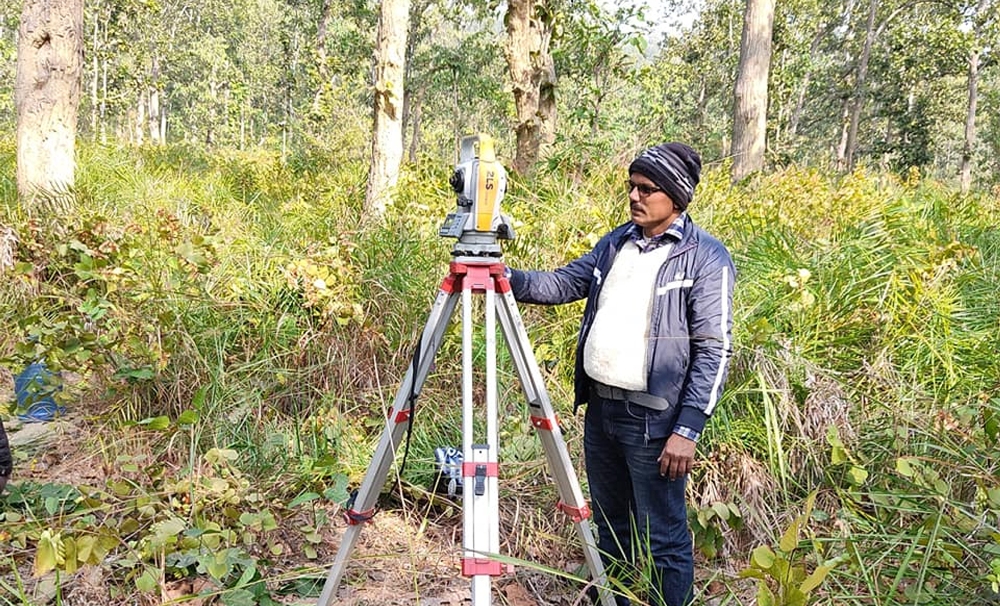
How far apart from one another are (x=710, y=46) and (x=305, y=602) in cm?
2815

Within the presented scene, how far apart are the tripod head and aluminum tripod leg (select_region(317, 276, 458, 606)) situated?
131 millimetres

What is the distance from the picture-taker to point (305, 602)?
200 centimetres

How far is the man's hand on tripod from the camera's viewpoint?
1719 mm

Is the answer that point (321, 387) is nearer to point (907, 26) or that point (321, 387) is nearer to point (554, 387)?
point (554, 387)

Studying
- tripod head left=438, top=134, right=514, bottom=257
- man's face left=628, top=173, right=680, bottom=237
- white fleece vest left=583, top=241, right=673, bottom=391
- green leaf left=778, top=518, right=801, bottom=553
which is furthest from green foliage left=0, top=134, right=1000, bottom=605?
tripod head left=438, top=134, right=514, bottom=257

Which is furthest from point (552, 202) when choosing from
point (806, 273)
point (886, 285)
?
point (886, 285)

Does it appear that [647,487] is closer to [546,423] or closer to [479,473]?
[546,423]

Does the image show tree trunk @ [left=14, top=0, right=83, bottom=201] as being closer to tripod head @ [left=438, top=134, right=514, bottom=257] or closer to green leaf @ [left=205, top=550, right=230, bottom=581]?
green leaf @ [left=205, top=550, right=230, bottom=581]

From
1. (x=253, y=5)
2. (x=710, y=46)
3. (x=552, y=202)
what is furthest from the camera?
(x=253, y=5)

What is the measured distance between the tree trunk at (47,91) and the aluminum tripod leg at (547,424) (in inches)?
163

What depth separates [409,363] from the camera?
10.5ft

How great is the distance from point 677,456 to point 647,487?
8.6 inches

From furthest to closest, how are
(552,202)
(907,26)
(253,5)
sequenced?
1. (253,5)
2. (907,26)
3. (552,202)

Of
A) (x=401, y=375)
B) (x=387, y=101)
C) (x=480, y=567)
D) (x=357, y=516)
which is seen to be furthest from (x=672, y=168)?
(x=387, y=101)
